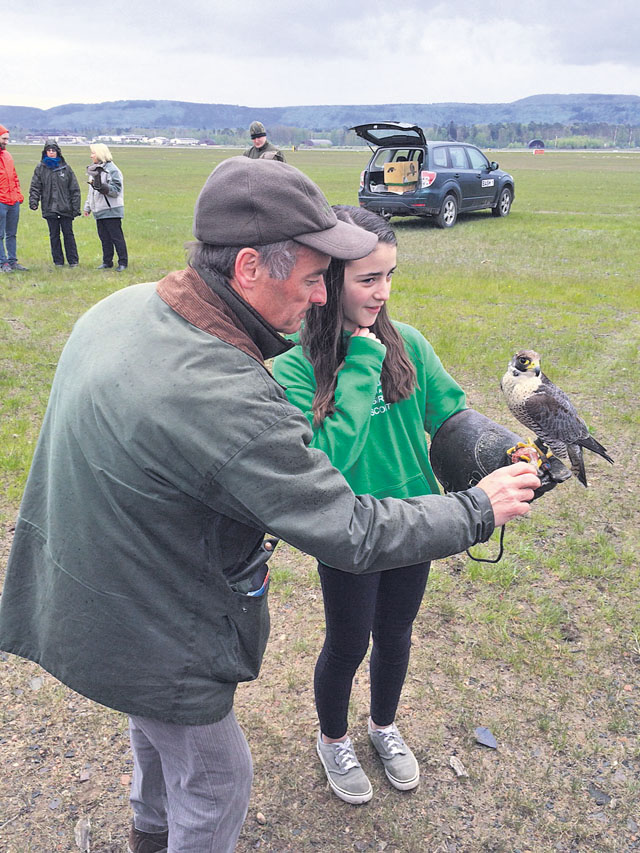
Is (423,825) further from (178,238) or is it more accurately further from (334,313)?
(178,238)

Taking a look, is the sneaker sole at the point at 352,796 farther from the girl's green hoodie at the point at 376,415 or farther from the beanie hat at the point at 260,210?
the beanie hat at the point at 260,210

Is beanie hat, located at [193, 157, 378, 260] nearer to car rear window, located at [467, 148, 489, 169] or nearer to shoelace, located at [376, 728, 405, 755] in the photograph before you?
shoelace, located at [376, 728, 405, 755]

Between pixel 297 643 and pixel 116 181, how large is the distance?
961 centimetres

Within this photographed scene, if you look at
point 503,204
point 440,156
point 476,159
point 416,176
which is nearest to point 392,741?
point 416,176

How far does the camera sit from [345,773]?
2.95 metres

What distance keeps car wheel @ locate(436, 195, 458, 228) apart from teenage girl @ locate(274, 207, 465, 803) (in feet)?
52.6

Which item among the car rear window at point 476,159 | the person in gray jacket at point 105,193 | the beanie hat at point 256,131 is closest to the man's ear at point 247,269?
the beanie hat at point 256,131

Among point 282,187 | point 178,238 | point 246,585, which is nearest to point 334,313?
point 282,187

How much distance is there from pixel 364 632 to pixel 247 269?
1.56m

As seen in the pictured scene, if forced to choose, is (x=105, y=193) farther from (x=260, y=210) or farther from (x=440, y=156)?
(x=260, y=210)

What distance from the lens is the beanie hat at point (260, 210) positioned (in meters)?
1.63

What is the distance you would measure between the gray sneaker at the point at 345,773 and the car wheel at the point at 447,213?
1630 cm

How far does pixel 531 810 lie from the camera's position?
9.50 ft

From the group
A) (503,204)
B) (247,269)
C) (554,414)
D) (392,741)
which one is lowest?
(392,741)
